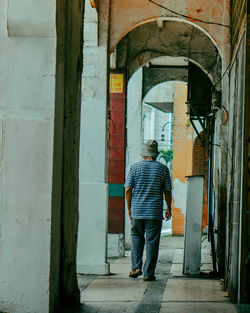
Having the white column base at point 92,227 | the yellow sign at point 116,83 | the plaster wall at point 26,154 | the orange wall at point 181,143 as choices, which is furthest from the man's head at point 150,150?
the orange wall at point 181,143

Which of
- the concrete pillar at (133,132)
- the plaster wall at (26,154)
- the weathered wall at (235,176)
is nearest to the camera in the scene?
the plaster wall at (26,154)

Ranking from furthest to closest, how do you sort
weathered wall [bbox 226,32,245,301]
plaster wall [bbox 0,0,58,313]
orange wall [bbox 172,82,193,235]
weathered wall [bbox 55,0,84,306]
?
orange wall [bbox 172,82,193,235] < weathered wall [bbox 226,32,245,301] < weathered wall [bbox 55,0,84,306] < plaster wall [bbox 0,0,58,313]

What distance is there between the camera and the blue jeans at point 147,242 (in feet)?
24.4

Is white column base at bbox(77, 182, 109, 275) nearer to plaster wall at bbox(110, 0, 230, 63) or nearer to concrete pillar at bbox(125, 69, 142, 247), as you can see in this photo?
plaster wall at bbox(110, 0, 230, 63)

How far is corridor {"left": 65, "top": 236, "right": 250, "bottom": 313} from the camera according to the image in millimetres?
5242

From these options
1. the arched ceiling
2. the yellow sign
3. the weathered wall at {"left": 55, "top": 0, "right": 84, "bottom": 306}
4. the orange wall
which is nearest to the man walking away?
the weathered wall at {"left": 55, "top": 0, "right": 84, "bottom": 306}

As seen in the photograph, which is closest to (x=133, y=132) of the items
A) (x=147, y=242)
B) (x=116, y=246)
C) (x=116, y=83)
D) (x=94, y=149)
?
(x=116, y=83)

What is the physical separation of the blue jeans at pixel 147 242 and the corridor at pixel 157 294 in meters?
0.21

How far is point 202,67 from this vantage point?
39.1 ft

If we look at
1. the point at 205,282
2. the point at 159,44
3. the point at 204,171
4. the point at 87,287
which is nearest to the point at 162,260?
the point at 205,282

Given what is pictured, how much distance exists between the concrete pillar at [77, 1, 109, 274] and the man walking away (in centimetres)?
78

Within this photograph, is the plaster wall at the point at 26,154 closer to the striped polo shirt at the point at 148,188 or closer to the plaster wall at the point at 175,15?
the striped polo shirt at the point at 148,188

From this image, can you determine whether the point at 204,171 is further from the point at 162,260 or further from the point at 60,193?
the point at 60,193

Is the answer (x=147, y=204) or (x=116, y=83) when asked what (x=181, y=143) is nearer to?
(x=116, y=83)
